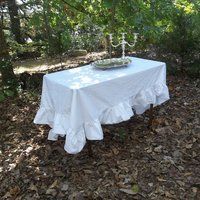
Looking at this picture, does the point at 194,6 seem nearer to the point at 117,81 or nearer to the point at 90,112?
the point at 117,81

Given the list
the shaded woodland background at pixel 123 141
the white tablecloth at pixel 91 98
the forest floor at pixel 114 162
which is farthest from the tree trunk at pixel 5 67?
the white tablecloth at pixel 91 98

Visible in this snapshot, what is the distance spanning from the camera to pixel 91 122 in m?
3.52

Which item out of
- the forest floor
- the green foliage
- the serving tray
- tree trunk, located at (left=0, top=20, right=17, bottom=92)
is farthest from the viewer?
tree trunk, located at (left=0, top=20, right=17, bottom=92)

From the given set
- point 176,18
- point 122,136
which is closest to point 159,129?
point 122,136

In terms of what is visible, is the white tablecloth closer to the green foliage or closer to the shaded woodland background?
the shaded woodland background

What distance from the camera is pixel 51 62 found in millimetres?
11203

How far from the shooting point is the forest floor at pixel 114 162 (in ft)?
11.2

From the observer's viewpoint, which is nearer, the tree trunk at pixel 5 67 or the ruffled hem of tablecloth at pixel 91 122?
the ruffled hem of tablecloth at pixel 91 122

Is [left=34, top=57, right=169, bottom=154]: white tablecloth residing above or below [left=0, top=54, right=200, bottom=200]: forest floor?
above

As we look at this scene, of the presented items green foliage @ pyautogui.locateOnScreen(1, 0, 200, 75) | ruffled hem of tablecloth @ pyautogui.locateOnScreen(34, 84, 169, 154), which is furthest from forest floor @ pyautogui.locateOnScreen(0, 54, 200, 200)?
green foliage @ pyautogui.locateOnScreen(1, 0, 200, 75)

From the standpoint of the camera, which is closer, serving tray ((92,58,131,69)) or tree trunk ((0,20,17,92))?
serving tray ((92,58,131,69))

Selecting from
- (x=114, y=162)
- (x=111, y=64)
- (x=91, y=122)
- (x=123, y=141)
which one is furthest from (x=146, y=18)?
(x=114, y=162)

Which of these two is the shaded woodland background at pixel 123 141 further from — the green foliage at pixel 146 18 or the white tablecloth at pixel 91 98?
the white tablecloth at pixel 91 98

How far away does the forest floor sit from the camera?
135 inches
